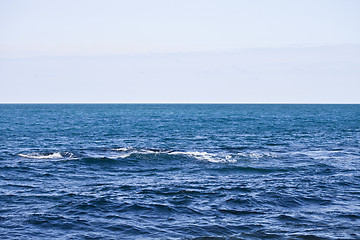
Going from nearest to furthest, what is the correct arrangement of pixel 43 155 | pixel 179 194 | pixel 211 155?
1. pixel 179 194
2. pixel 43 155
3. pixel 211 155

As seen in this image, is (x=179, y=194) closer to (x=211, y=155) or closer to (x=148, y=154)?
(x=148, y=154)

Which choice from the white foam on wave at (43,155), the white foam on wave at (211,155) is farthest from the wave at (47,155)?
the white foam on wave at (211,155)

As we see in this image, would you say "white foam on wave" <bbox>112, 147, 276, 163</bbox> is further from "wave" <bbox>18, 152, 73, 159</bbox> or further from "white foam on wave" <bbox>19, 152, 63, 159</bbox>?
"white foam on wave" <bbox>19, 152, 63, 159</bbox>

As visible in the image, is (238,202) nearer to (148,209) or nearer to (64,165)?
(148,209)

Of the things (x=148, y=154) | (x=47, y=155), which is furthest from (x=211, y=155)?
(x=47, y=155)

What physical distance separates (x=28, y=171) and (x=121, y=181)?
8.04m

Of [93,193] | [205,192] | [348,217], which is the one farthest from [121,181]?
[348,217]

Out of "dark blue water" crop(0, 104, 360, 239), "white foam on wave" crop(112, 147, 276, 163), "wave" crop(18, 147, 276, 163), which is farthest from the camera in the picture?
"wave" crop(18, 147, 276, 163)

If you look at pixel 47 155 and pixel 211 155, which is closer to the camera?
pixel 47 155

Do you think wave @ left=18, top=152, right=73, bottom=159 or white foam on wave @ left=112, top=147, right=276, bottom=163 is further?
wave @ left=18, top=152, right=73, bottom=159

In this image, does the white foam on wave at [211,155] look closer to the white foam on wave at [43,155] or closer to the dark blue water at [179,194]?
the dark blue water at [179,194]

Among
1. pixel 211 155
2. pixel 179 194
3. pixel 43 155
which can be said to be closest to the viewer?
pixel 179 194

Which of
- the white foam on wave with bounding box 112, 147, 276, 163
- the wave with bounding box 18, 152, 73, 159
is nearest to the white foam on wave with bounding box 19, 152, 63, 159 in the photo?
the wave with bounding box 18, 152, 73, 159

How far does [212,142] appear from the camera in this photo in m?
54.8
